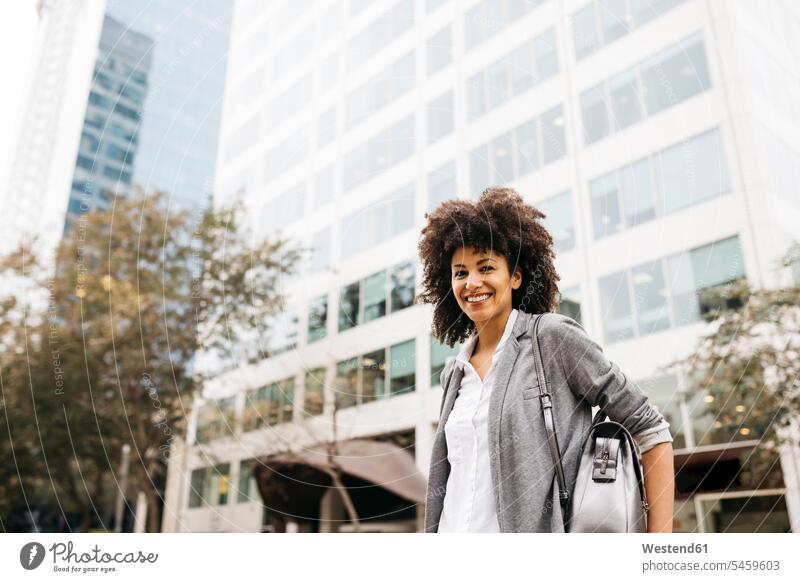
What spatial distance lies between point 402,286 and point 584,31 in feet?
4.46

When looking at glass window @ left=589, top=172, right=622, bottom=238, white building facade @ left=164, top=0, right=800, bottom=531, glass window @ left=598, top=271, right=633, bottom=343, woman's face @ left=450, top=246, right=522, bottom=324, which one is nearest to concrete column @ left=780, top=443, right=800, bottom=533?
white building facade @ left=164, top=0, right=800, bottom=531

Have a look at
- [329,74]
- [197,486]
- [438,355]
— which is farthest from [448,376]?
[197,486]

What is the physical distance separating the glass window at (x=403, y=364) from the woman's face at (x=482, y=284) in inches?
55.7

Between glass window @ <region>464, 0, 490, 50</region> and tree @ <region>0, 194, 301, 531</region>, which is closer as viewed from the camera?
glass window @ <region>464, 0, 490, 50</region>

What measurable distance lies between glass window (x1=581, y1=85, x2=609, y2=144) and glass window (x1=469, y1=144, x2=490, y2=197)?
0.44 m

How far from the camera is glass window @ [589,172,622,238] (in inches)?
112

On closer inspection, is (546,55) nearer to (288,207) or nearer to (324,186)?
(324,186)

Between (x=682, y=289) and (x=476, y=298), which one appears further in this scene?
(x=682, y=289)

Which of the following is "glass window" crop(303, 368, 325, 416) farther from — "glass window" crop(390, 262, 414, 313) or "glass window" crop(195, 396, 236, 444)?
"glass window" crop(390, 262, 414, 313)

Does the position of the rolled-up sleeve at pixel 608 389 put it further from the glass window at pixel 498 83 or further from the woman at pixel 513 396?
the glass window at pixel 498 83
